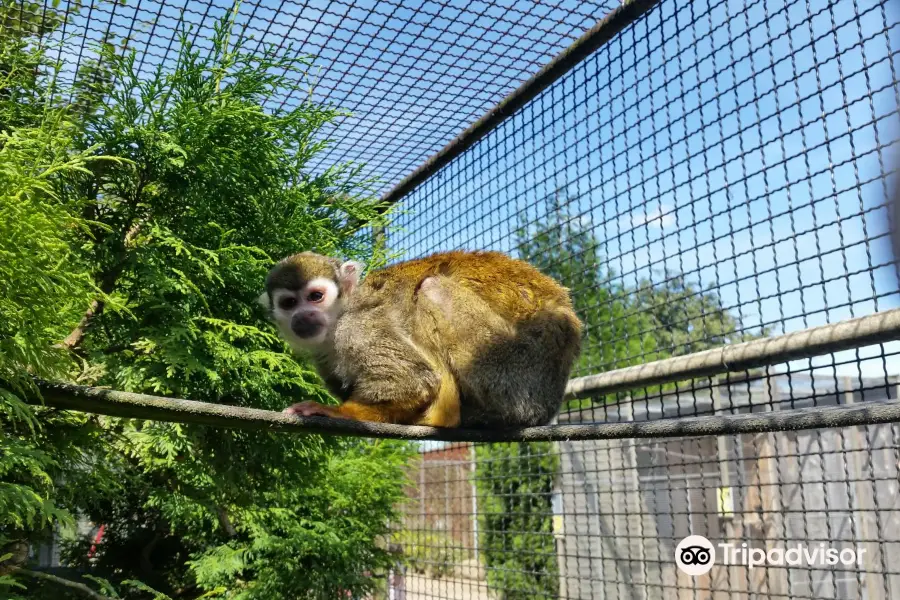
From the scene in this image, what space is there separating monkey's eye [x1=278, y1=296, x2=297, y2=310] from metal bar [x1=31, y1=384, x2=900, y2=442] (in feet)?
2.55

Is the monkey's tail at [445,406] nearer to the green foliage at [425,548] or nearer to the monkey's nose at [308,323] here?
the monkey's nose at [308,323]

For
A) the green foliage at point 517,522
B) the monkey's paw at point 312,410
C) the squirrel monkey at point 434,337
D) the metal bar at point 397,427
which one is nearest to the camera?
the metal bar at point 397,427

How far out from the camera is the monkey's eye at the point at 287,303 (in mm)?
2672

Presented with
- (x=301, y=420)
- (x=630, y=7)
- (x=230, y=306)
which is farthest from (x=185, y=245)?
(x=630, y=7)

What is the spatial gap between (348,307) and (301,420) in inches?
32.4

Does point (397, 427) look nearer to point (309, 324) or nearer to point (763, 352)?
point (309, 324)

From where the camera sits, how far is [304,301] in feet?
8.73

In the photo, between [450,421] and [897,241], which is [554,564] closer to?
[450,421]

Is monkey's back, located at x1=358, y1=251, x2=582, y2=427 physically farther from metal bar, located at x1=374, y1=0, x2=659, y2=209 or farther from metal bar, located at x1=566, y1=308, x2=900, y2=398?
metal bar, located at x1=374, y1=0, x2=659, y2=209

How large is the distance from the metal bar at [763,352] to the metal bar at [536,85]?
162 centimetres

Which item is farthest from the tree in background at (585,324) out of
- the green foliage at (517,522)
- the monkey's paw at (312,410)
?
the monkey's paw at (312,410)

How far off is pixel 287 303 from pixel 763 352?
182cm

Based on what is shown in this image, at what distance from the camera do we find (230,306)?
9.97 feet

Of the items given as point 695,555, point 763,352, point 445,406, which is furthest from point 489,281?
Result: point 695,555
